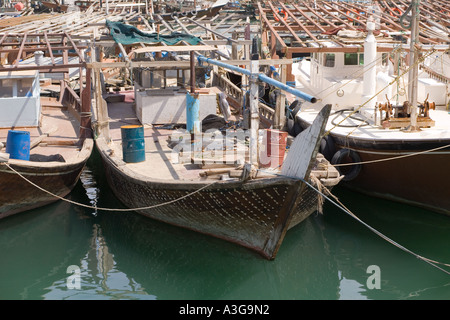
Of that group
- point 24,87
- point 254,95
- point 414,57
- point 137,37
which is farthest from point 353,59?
point 24,87

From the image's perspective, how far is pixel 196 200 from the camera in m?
12.0

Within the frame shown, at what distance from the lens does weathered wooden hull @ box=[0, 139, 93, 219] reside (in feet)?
42.5

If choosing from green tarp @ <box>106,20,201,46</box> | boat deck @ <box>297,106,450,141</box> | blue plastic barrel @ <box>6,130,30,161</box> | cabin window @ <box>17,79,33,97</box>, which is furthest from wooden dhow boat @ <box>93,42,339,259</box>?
green tarp @ <box>106,20,201,46</box>

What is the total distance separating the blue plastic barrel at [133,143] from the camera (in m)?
13.5

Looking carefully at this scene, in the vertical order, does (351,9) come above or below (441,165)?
above

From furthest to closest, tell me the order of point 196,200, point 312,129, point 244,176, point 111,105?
point 111,105, point 196,200, point 244,176, point 312,129

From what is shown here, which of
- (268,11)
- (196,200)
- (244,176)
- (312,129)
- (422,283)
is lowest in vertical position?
(422,283)

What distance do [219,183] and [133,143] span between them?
11.2ft

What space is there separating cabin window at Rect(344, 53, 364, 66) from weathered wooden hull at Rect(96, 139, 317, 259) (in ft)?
23.5

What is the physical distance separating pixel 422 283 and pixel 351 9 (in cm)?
1924

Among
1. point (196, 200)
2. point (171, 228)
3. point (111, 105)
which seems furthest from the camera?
point (111, 105)

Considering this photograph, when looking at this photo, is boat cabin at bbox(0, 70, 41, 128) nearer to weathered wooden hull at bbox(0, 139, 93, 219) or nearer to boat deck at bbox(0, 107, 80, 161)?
boat deck at bbox(0, 107, 80, 161)

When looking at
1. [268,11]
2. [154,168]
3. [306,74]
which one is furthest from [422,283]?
[268,11]

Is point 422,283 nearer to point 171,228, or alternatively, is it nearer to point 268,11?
point 171,228
